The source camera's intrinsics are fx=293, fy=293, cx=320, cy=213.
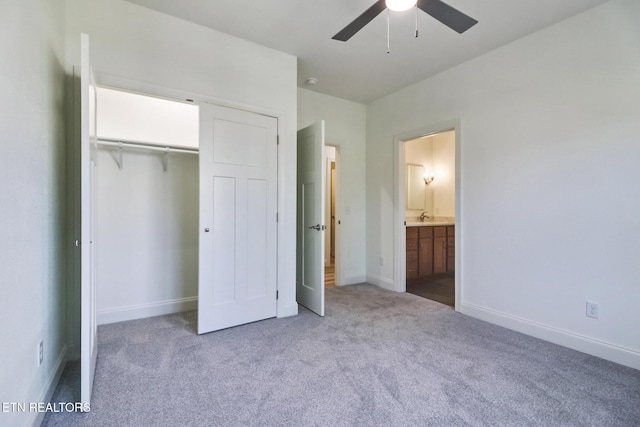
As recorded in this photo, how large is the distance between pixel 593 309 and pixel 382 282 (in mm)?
2308

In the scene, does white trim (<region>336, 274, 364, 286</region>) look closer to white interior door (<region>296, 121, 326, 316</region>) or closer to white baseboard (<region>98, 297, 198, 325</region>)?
white interior door (<region>296, 121, 326, 316</region>)

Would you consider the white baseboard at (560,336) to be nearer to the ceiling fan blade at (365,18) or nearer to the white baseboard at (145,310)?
the ceiling fan blade at (365,18)

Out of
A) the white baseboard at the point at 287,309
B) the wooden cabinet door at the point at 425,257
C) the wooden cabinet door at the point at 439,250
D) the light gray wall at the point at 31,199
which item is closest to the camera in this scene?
the light gray wall at the point at 31,199

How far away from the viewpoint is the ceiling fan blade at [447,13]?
164 centimetres

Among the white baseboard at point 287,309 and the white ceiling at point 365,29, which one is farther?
the white baseboard at point 287,309

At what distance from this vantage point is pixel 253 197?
2.86 m

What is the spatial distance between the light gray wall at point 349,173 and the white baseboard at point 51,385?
3.06 meters

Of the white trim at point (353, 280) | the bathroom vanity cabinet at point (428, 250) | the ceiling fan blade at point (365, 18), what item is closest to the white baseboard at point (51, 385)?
the ceiling fan blade at point (365, 18)

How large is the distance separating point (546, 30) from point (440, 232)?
9.24ft

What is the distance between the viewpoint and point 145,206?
2975 mm

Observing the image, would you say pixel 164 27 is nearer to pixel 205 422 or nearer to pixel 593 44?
pixel 205 422

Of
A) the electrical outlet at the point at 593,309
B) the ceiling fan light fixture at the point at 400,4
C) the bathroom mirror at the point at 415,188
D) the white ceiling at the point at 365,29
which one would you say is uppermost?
the white ceiling at the point at 365,29

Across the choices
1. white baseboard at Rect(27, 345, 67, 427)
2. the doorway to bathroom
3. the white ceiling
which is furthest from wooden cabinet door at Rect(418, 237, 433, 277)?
white baseboard at Rect(27, 345, 67, 427)

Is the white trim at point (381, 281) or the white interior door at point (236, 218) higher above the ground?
the white interior door at point (236, 218)
